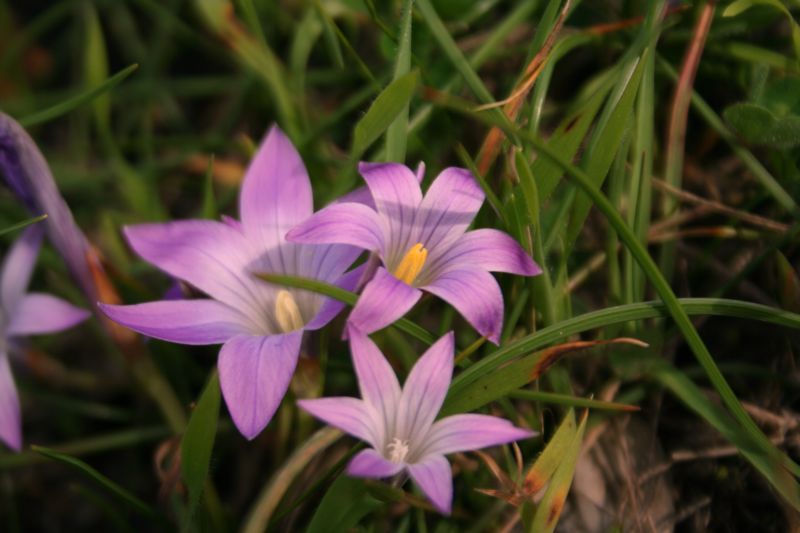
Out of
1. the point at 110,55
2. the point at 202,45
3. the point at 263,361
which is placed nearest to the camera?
the point at 263,361

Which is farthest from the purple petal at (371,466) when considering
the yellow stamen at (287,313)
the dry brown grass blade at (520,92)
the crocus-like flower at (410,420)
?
the dry brown grass blade at (520,92)

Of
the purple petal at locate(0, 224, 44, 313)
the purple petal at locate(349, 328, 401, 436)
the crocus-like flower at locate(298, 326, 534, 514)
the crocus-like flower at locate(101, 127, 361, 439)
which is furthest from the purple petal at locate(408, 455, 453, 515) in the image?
the purple petal at locate(0, 224, 44, 313)

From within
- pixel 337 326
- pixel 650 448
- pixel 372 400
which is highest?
pixel 372 400

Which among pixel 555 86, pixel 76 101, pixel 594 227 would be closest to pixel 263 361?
pixel 76 101

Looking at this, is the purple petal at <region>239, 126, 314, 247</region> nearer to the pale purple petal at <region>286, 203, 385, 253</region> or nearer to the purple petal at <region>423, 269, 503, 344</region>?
the pale purple petal at <region>286, 203, 385, 253</region>

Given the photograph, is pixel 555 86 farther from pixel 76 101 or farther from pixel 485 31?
pixel 76 101

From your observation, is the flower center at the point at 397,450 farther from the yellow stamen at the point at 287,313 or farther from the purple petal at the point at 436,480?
the yellow stamen at the point at 287,313

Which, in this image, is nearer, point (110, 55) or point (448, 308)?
point (448, 308)

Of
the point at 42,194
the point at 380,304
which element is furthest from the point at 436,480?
the point at 42,194
